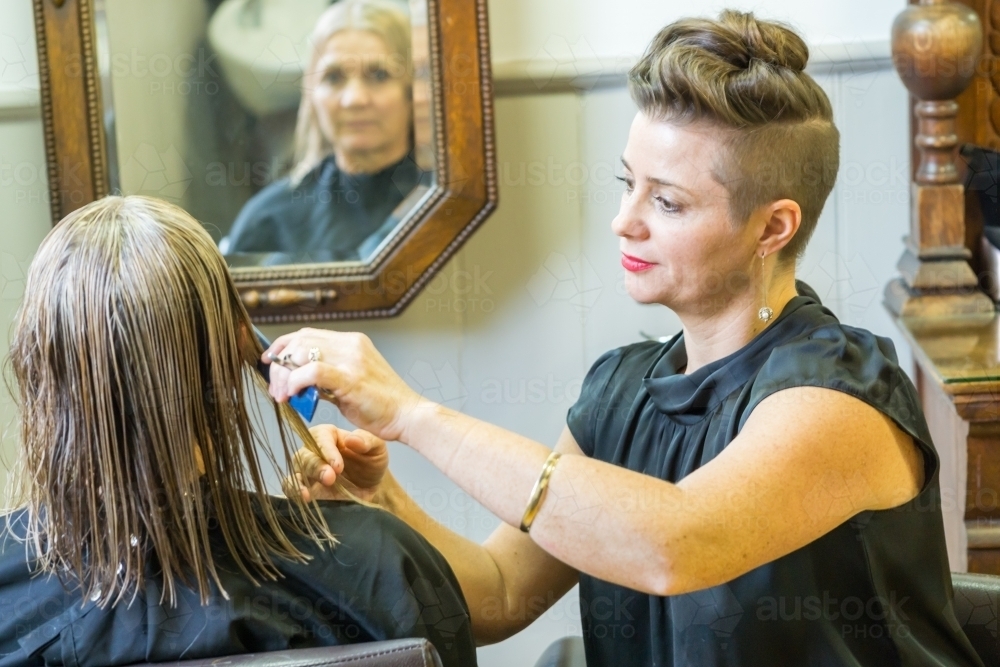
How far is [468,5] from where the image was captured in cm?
180

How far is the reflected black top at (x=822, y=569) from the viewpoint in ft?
3.93

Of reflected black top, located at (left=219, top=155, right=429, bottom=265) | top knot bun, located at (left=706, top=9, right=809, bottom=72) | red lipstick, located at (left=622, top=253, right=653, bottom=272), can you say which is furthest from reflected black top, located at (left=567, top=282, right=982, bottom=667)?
reflected black top, located at (left=219, top=155, right=429, bottom=265)

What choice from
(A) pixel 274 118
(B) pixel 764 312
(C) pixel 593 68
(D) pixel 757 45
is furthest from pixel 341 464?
(C) pixel 593 68

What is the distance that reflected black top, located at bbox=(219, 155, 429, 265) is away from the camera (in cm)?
189

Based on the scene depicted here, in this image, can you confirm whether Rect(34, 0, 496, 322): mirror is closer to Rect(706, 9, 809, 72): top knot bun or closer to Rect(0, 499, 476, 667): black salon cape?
Rect(706, 9, 809, 72): top knot bun

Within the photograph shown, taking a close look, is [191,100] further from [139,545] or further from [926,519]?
[926,519]

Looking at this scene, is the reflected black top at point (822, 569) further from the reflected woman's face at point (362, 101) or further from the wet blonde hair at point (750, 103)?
the reflected woman's face at point (362, 101)

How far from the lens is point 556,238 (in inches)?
81.0

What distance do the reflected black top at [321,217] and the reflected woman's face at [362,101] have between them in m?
0.03

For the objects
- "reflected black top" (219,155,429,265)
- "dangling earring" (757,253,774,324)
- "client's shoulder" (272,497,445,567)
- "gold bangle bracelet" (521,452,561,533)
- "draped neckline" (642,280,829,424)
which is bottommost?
"client's shoulder" (272,497,445,567)

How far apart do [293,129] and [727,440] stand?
994 mm

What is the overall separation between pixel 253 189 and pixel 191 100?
0.59 feet

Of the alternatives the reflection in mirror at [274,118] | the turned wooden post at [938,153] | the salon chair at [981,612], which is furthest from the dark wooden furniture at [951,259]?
the reflection in mirror at [274,118]

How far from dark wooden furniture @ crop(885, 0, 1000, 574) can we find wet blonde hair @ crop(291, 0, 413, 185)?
802 mm
